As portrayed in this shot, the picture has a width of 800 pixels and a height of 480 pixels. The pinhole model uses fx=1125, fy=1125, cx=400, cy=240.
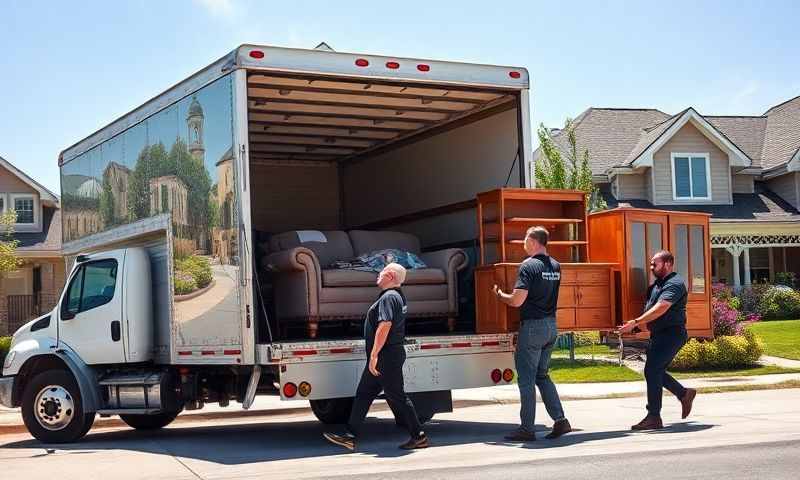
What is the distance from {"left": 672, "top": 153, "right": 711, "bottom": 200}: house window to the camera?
33.2 meters

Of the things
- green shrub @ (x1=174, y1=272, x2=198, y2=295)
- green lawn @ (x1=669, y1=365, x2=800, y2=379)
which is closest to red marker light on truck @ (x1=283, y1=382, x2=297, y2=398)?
green shrub @ (x1=174, y1=272, x2=198, y2=295)

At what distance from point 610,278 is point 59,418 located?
5983 millimetres

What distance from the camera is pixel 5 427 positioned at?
14508 mm

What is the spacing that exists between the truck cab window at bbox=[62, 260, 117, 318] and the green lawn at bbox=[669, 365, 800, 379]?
994 centimetres

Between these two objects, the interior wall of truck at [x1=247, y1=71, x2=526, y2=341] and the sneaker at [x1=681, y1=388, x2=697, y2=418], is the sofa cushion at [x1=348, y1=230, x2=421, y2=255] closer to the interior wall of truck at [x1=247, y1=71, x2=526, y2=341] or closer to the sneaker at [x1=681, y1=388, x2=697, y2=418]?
the interior wall of truck at [x1=247, y1=71, x2=526, y2=341]

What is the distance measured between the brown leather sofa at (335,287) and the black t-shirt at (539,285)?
4.26 feet

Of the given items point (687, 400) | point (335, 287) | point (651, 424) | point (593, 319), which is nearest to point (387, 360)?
point (335, 287)

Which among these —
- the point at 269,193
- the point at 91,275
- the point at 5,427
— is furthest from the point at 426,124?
the point at 5,427

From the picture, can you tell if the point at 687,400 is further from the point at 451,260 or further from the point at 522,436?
the point at 451,260

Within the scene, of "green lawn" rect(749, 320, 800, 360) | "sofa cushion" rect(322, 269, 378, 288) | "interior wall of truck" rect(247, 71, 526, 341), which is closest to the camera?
"sofa cushion" rect(322, 269, 378, 288)

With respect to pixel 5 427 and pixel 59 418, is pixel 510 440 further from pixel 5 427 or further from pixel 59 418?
pixel 5 427

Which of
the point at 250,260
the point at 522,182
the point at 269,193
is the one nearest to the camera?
the point at 250,260

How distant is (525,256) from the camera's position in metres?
11.4

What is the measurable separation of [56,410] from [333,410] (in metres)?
3.08
